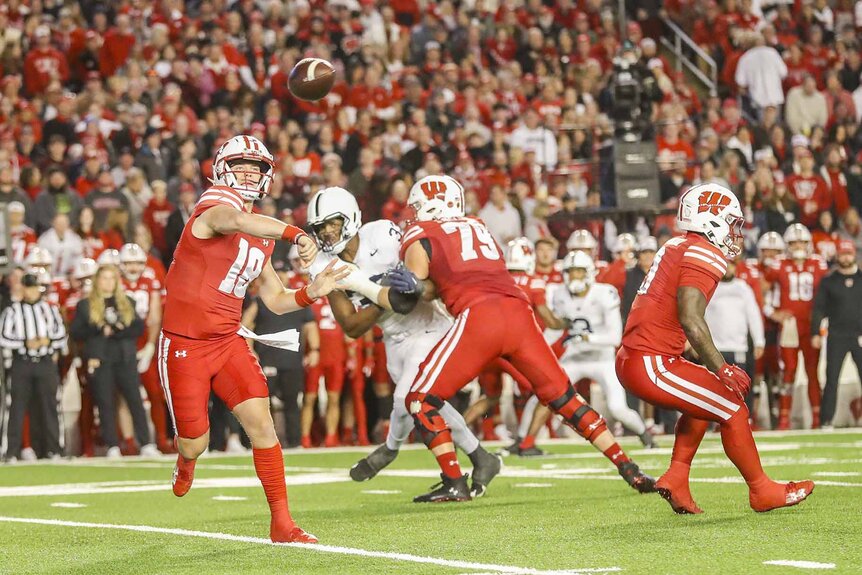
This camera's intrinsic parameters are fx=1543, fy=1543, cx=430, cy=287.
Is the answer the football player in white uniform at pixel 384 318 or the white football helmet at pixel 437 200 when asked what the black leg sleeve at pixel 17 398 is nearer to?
the football player in white uniform at pixel 384 318

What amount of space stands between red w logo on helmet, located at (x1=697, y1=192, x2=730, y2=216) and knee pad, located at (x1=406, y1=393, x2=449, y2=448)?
176 cm

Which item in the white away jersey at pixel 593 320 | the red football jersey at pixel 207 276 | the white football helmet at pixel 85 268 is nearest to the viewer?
the red football jersey at pixel 207 276

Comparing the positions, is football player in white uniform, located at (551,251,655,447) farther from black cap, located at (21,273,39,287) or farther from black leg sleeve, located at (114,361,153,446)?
black cap, located at (21,273,39,287)

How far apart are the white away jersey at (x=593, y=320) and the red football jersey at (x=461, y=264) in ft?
14.9

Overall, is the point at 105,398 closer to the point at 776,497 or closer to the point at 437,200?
the point at 437,200

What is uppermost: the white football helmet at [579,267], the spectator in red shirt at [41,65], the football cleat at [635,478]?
the spectator in red shirt at [41,65]

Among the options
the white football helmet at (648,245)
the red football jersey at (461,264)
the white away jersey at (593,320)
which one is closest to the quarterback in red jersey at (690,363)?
the red football jersey at (461,264)

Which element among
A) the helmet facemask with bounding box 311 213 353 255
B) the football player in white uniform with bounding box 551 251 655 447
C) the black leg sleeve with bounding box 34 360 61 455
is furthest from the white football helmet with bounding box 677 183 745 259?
the black leg sleeve with bounding box 34 360 61 455

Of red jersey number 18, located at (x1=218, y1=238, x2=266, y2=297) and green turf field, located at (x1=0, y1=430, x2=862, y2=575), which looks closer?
green turf field, located at (x1=0, y1=430, x2=862, y2=575)

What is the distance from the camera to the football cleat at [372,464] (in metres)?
9.13

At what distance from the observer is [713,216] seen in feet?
24.3

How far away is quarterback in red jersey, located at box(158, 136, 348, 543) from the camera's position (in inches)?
266

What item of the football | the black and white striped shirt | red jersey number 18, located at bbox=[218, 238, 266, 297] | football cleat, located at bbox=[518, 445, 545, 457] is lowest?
football cleat, located at bbox=[518, 445, 545, 457]

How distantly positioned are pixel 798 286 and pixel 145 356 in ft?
22.2
